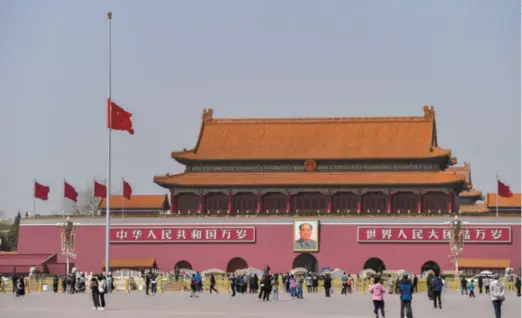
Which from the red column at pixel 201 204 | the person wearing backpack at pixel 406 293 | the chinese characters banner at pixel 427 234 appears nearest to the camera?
the person wearing backpack at pixel 406 293

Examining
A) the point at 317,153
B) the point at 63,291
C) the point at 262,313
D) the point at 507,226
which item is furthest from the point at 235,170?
the point at 262,313

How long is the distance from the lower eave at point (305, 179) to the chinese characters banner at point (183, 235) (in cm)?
431

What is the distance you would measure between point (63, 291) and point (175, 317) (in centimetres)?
2606

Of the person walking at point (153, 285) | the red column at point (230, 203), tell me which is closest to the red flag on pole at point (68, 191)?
the red column at point (230, 203)

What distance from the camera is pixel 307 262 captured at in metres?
84.9

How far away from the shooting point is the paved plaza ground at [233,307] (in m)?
39.4

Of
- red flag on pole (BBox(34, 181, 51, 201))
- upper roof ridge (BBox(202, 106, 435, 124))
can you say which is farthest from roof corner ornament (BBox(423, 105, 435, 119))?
red flag on pole (BBox(34, 181, 51, 201))

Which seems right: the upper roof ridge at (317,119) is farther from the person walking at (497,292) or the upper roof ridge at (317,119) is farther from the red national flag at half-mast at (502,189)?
the person walking at (497,292)

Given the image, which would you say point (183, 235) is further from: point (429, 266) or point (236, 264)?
point (429, 266)

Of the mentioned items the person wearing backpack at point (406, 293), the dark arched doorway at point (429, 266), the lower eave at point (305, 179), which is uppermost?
the lower eave at point (305, 179)

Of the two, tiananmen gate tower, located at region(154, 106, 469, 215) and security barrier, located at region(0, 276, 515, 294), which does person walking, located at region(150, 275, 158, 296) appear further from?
tiananmen gate tower, located at region(154, 106, 469, 215)

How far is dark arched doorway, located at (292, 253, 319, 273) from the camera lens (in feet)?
276

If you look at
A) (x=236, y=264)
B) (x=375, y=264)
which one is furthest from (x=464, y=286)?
(x=236, y=264)

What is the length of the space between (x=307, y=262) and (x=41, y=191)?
1941 centimetres
